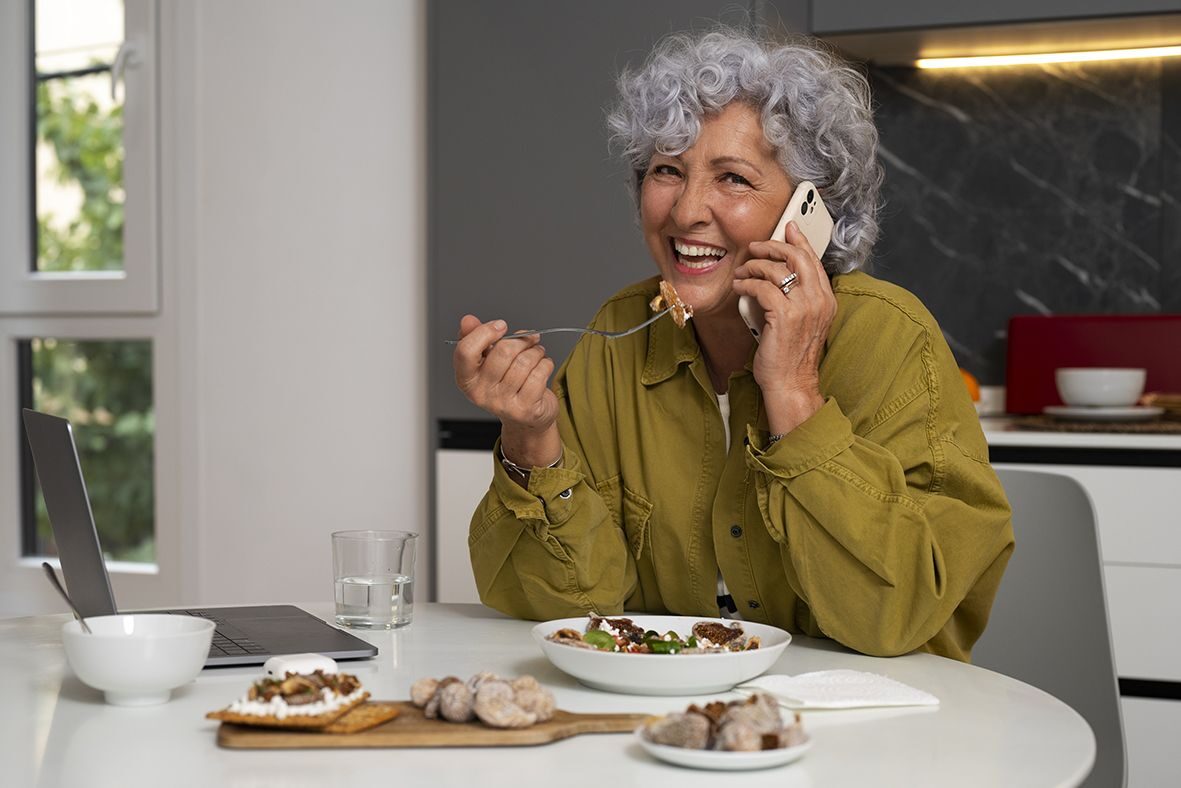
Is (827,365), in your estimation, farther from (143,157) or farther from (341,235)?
(143,157)

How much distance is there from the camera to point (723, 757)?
2.92 ft

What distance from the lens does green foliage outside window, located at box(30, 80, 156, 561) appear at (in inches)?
138

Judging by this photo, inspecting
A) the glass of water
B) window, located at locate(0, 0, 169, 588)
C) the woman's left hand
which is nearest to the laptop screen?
the glass of water

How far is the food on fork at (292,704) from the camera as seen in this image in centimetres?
96

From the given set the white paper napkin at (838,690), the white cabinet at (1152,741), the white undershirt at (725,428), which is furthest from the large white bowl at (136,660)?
the white cabinet at (1152,741)

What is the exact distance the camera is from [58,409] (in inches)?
143

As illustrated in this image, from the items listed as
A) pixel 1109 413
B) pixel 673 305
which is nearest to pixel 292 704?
pixel 673 305

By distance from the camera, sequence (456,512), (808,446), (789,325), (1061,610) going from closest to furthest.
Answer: (808,446) → (789,325) → (1061,610) → (456,512)

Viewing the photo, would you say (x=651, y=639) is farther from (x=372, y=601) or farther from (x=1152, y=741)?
(x=1152, y=741)

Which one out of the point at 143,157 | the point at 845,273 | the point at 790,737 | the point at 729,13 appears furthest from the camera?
the point at 143,157

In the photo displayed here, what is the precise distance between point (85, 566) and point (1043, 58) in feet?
8.56

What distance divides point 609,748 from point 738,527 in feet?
2.12

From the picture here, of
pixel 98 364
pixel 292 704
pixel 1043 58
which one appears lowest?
pixel 292 704

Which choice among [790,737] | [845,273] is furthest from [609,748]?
[845,273]
